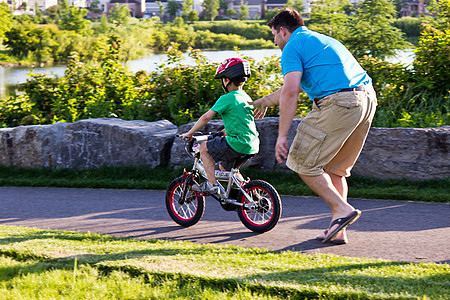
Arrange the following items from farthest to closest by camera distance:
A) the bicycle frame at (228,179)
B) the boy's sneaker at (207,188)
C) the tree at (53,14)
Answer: the tree at (53,14)
the boy's sneaker at (207,188)
the bicycle frame at (228,179)

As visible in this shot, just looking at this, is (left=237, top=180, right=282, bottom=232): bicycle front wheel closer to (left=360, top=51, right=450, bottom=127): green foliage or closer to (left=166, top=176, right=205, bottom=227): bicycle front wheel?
(left=166, top=176, right=205, bottom=227): bicycle front wheel

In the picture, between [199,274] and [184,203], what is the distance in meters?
1.88

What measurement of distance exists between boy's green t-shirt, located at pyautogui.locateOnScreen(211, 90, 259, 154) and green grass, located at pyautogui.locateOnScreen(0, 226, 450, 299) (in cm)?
102

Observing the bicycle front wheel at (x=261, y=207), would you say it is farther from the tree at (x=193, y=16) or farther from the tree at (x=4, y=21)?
the tree at (x=4, y=21)

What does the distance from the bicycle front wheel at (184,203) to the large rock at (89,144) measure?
2.41m

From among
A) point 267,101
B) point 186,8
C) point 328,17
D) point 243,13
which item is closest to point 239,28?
point 243,13

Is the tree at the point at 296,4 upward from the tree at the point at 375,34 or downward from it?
upward

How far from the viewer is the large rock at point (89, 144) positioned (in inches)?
324

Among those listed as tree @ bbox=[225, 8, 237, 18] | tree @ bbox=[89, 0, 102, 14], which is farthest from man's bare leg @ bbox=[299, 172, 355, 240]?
tree @ bbox=[89, 0, 102, 14]

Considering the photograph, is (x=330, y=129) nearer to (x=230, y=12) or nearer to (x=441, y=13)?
(x=441, y=13)

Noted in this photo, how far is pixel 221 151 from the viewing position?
17.4 ft

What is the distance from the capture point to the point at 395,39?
413 inches

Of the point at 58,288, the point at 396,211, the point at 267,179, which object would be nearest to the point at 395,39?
the point at 267,179

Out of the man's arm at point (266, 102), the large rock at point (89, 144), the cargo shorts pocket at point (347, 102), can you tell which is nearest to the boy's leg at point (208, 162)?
the man's arm at point (266, 102)
